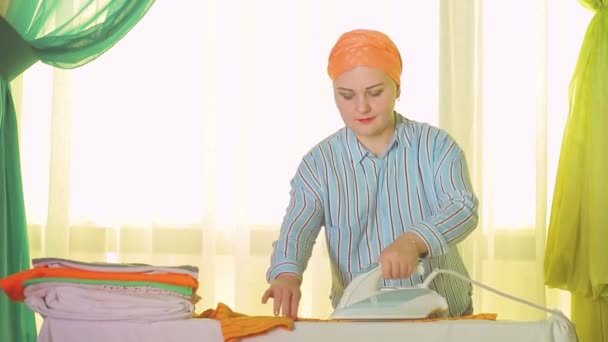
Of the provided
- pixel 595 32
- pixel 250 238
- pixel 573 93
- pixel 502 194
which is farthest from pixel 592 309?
pixel 250 238

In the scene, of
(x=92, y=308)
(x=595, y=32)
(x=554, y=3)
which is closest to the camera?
(x=92, y=308)

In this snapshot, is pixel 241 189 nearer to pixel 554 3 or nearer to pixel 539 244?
pixel 539 244

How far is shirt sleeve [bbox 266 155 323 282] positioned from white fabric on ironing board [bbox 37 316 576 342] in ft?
1.04

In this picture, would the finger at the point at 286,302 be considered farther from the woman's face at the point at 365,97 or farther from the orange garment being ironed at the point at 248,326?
the woman's face at the point at 365,97

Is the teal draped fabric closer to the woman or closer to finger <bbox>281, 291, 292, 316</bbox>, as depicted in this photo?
the woman

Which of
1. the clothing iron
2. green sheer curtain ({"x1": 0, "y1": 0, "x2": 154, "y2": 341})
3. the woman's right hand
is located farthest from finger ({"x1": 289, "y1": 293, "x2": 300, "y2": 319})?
green sheer curtain ({"x1": 0, "y1": 0, "x2": 154, "y2": 341})

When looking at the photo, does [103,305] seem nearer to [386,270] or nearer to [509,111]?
[386,270]

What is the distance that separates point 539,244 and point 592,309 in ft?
0.84

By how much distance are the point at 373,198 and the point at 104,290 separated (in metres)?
0.60

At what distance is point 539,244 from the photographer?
9.88ft

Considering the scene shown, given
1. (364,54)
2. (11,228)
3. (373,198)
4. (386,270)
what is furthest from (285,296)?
(11,228)

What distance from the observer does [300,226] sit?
186 centimetres

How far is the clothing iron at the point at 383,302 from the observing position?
4.95 ft

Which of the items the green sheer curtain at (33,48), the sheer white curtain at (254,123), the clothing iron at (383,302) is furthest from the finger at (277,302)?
the sheer white curtain at (254,123)
